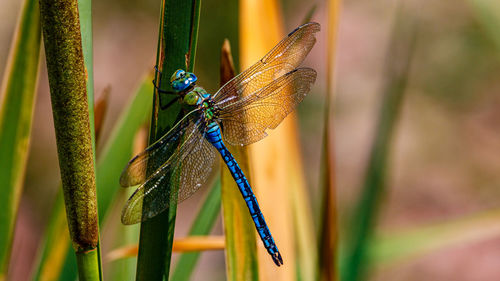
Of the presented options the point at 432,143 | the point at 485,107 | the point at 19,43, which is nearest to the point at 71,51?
the point at 19,43

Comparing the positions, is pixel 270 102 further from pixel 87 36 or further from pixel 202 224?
pixel 87 36

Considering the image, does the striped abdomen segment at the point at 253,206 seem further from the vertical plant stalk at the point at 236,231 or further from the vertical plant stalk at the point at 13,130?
the vertical plant stalk at the point at 13,130

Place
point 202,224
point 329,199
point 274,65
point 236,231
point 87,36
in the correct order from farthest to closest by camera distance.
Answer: point 274,65, point 202,224, point 329,199, point 236,231, point 87,36

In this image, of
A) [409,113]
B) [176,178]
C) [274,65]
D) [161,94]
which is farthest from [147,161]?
[409,113]

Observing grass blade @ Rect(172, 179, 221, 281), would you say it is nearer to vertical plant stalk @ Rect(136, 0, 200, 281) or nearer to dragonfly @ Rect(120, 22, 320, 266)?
dragonfly @ Rect(120, 22, 320, 266)

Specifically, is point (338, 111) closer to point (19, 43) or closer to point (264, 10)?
point (264, 10)

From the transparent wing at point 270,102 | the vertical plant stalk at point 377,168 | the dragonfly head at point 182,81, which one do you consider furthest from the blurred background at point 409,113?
the dragonfly head at point 182,81
